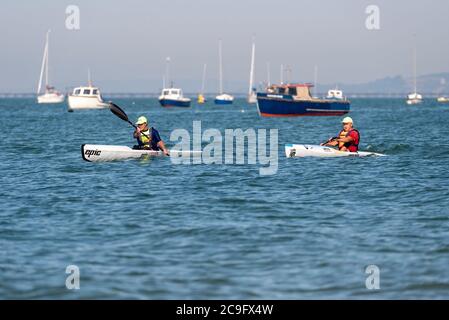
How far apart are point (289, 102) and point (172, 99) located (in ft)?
181

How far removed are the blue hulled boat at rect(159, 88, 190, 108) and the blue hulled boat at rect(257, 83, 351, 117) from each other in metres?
52.2

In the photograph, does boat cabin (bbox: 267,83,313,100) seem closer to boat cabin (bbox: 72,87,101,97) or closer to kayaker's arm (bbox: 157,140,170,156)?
boat cabin (bbox: 72,87,101,97)

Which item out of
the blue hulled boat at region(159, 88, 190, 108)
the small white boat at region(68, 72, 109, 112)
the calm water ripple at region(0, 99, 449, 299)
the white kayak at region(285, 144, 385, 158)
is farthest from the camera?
the blue hulled boat at region(159, 88, 190, 108)

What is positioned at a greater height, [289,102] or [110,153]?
[289,102]

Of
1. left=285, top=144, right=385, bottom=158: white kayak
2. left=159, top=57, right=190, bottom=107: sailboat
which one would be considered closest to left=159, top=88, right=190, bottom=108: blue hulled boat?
left=159, top=57, right=190, bottom=107: sailboat

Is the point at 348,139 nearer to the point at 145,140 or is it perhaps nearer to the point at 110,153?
the point at 145,140

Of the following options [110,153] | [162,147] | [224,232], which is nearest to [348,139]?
[162,147]

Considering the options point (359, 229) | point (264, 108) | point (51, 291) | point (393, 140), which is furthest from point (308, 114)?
point (51, 291)

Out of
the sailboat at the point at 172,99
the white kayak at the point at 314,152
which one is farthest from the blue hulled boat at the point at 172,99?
the white kayak at the point at 314,152

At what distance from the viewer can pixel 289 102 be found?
65.2m

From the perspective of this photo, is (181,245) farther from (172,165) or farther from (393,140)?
(393,140)

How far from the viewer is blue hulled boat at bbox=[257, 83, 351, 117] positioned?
6556 cm

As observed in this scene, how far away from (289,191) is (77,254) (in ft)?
24.6

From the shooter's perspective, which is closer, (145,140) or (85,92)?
(145,140)
